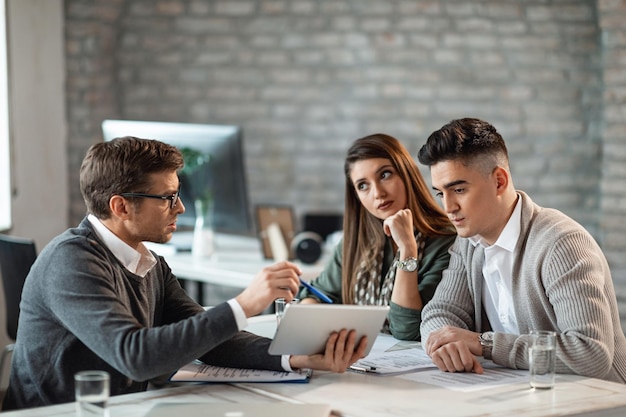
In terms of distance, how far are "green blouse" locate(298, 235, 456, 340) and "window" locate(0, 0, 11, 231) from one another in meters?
2.14

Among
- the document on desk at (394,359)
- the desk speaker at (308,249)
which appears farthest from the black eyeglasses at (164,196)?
the desk speaker at (308,249)

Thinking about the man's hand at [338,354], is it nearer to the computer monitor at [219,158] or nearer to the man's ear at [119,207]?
the man's ear at [119,207]

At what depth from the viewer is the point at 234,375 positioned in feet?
6.93

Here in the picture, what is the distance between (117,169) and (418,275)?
105 cm

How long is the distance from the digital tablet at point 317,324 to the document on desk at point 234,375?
55mm

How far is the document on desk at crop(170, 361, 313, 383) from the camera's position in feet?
6.77

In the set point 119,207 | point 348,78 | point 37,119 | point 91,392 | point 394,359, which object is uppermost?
point 348,78

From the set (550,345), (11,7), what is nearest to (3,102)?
(11,7)

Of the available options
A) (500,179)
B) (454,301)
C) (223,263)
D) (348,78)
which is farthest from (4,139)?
(500,179)

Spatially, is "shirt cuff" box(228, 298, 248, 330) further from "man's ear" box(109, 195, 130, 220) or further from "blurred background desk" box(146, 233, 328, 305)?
"blurred background desk" box(146, 233, 328, 305)

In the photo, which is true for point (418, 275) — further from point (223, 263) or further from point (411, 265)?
point (223, 263)

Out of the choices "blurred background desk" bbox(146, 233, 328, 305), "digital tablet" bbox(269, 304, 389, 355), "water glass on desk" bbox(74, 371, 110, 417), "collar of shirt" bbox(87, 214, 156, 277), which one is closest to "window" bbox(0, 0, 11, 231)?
"blurred background desk" bbox(146, 233, 328, 305)

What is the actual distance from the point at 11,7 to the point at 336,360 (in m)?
3.31

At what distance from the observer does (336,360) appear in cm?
206
